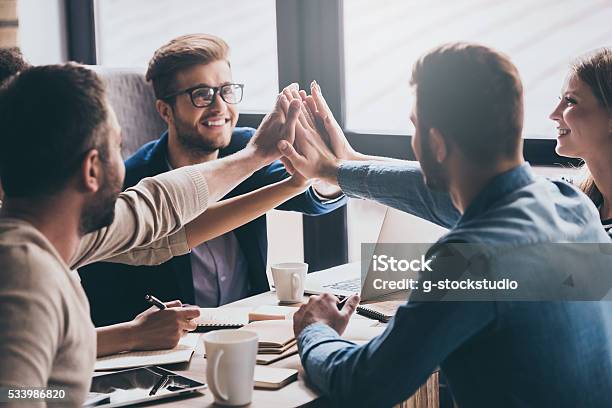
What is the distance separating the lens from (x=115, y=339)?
61.3 inches

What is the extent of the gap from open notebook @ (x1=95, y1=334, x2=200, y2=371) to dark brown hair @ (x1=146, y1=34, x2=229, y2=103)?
0.98 metres

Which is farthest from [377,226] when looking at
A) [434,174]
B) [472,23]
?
[434,174]

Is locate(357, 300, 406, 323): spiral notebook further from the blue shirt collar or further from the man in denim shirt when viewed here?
the blue shirt collar

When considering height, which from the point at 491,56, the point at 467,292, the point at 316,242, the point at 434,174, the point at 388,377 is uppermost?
the point at 491,56

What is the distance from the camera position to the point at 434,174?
1.37 m

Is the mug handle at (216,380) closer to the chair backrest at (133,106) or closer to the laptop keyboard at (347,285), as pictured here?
the laptop keyboard at (347,285)

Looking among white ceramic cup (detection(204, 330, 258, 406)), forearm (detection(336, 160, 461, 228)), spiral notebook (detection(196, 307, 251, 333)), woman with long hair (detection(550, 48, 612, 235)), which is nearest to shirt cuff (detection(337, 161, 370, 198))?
forearm (detection(336, 160, 461, 228))

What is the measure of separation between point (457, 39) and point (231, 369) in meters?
1.41

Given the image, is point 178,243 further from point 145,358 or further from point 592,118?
point 592,118

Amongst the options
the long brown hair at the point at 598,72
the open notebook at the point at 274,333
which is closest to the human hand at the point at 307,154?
the open notebook at the point at 274,333

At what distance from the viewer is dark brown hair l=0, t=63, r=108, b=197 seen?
1.13 metres

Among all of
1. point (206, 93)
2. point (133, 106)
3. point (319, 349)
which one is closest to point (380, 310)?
point (319, 349)

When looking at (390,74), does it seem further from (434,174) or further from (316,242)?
(434,174)

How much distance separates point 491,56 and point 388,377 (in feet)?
1.67
